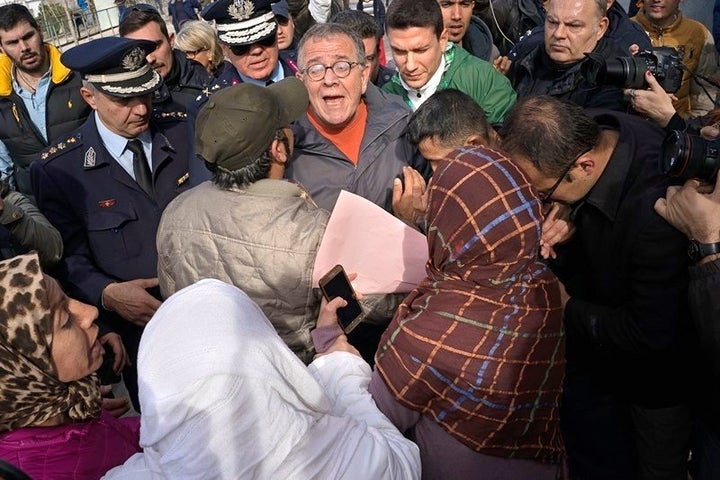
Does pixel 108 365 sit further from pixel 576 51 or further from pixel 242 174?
pixel 576 51

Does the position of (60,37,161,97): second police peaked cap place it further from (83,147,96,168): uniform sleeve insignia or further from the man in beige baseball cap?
Answer: the man in beige baseball cap

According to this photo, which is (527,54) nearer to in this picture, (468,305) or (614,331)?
(614,331)

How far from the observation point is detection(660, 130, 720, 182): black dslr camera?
1789 millimetres

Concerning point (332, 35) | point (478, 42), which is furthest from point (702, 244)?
point (478, 42)

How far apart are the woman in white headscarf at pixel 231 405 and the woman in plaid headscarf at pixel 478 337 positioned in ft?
0.85

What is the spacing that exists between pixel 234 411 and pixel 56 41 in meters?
18.8

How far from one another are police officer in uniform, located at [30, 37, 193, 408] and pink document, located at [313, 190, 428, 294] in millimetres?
1246

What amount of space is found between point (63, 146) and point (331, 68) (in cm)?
142

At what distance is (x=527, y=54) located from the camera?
3.84 m

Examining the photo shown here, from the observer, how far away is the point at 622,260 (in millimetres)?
2129

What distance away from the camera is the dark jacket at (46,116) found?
4.21 m

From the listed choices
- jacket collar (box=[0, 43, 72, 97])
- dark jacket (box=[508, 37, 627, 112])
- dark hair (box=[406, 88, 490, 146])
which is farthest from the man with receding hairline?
jacket collar (box=[0, 43, 72, 97])

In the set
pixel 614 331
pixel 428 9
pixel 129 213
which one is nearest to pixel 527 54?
pixel 428 9

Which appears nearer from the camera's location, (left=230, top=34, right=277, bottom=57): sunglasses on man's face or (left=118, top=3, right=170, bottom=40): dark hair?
(left=230, top=34, right=277, bottom=57): sunglasses on man's face
